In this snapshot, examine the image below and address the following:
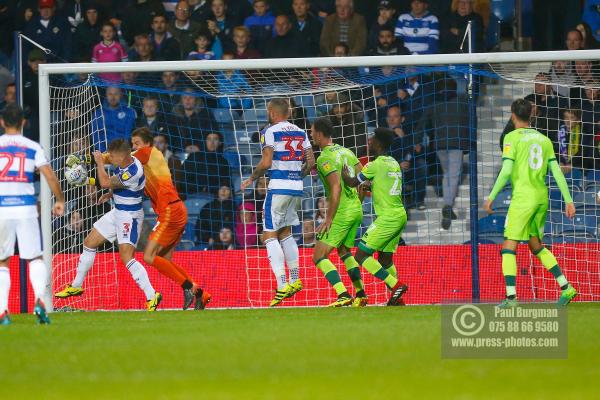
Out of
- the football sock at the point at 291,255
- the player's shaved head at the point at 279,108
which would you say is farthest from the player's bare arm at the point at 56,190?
the football sock at the point at 291,255

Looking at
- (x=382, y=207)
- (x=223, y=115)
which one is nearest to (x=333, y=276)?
(x=382, y=207)

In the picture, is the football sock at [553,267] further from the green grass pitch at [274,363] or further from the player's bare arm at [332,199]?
the player's bare arm at [332,199]

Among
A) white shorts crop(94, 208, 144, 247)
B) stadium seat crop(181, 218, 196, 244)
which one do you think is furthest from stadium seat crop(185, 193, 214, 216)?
white shorts crop(94, 208, 144, 247)

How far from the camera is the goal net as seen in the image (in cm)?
1580

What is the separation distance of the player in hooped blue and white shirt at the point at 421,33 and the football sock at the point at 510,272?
22.2 ft

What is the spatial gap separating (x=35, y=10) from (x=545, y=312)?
11615 mm

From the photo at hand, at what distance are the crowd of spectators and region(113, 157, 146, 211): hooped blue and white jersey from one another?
1.81m

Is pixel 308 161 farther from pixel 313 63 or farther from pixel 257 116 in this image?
pixel 257 116

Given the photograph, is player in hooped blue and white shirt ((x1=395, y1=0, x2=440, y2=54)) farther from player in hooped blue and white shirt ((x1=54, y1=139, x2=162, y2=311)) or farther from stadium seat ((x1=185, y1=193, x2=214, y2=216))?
player in hooped blue and white shirt ((x1=54, y1=139, x2=162, y2=311))

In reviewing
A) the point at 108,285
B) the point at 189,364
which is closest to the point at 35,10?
the point at 108,285

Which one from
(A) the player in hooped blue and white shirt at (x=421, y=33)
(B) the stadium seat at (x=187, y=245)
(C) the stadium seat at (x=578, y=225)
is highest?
(A) the player in hooped blue and white shirt at (x=421, y=33)

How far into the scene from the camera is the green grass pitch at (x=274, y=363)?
7.04 metres

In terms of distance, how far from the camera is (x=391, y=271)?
1458cm

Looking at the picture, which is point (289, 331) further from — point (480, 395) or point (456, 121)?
point (456, 121)
